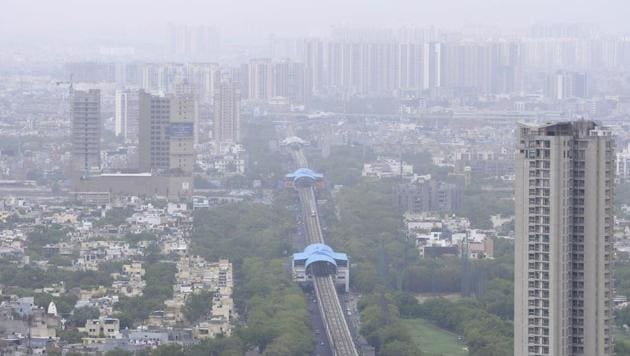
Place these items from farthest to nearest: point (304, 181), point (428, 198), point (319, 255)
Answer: point (304, 181), point (428, 198), point (319, 255)

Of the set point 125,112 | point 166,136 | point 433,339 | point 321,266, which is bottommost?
point 433,339

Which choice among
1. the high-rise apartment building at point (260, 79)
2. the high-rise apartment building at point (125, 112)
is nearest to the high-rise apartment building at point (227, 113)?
the high-rise apartment building at point (125, 112)

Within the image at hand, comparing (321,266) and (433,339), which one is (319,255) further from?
(433,339)

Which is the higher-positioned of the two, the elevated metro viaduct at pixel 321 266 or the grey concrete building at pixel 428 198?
the grey concrete building at pixel 428 198

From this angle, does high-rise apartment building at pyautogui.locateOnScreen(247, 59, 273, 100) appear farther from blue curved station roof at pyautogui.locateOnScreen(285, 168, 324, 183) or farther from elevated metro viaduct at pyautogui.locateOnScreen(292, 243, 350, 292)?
elevated metro viaduct at pyautogui.locateOnScreen(292, 243, 350, 292)

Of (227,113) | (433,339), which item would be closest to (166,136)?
(227,113)

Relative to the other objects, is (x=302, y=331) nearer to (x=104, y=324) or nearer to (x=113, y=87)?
(x=104, y=324)

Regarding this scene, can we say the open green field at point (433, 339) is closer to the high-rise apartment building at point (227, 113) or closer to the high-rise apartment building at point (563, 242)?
the high-rise apartment building at point (563, 242)
